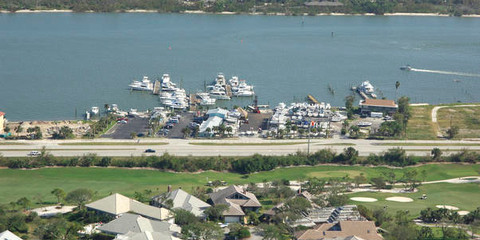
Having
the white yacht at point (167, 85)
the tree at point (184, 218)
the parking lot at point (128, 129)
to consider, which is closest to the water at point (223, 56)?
the white yacht at point (167, 85)

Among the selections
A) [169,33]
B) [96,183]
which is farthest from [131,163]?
[169,33]

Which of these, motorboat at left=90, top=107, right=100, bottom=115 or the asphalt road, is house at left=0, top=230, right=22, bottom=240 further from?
motorboat at left=90, top=107, right=100, bottom=115

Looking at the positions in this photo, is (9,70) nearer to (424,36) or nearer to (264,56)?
(264,56)

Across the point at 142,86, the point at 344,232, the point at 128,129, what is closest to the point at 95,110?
the point at 128,129

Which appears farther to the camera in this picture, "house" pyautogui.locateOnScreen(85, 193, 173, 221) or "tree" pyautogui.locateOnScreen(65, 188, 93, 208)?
"tree" pyautogui.locateOnScreen(65, 188, 93, 208)

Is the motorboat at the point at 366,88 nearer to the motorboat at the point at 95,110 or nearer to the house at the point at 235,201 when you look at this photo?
the motorboat at the point at 95,110

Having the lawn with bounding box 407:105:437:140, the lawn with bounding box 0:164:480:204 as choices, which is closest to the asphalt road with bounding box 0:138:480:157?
the lawn with bounding box 407:105:437:140

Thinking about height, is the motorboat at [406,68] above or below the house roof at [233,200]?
above
